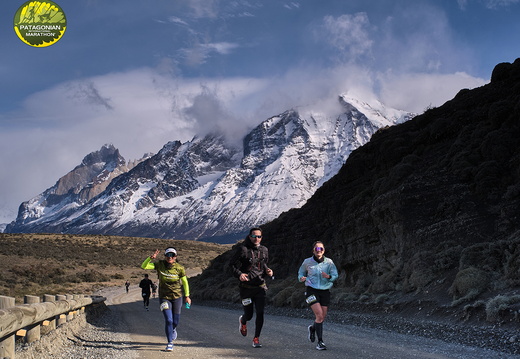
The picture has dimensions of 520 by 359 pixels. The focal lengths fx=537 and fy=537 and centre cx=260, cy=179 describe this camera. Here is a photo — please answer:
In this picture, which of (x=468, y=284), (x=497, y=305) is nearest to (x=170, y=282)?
(x=497, y=305)

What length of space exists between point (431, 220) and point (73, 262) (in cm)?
7506

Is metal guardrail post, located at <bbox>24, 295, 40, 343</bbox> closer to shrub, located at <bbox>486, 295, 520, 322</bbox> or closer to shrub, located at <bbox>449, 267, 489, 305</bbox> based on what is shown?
shrub, located at <bbox>486, 295, 520, 322</bbox>

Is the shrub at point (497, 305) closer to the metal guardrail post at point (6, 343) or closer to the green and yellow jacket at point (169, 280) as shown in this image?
the green and yellow jacket at point (169, 280)

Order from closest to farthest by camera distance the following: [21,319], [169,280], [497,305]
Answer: [21,319]
[169,280]
[497,305]

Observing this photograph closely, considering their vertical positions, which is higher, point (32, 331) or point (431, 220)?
point (431, 220)

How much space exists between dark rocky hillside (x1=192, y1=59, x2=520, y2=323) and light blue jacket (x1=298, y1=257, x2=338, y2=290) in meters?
4.72

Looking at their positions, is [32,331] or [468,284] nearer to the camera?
[32,331]

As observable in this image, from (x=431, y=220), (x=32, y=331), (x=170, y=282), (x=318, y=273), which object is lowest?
(x=32, y=331)

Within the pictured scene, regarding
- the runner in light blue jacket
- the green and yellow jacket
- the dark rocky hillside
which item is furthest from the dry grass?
the runner in light blue jacket

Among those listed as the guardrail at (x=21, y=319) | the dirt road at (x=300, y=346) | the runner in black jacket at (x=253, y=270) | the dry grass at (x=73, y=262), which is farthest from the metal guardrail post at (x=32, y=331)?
the dry grass at (x=73, y=262)

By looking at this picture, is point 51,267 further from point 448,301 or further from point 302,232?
point 448,301

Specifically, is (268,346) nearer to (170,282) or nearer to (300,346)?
(300,346)

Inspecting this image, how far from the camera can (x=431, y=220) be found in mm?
23922

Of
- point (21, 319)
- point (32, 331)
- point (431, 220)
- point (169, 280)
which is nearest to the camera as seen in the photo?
point (21, 319)
